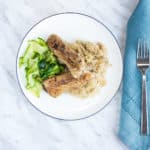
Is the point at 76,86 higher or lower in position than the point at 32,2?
lower

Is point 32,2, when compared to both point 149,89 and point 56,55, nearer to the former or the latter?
point 56,55

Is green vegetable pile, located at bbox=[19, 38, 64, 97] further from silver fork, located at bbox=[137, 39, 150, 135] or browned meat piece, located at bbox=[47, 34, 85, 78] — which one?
silver fork, located at bbox=[137, 39, 150, 135]

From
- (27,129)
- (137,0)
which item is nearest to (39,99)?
(27,129)

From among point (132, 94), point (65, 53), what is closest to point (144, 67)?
point (132, 94)

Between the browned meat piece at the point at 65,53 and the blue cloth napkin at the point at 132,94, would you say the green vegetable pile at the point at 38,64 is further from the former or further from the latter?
the blue cloth napkin at the point at 132,94

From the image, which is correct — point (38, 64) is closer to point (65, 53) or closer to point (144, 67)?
point (65, 53)

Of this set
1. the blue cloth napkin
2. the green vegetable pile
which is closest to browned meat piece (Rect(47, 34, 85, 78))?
the green vegetable pile
